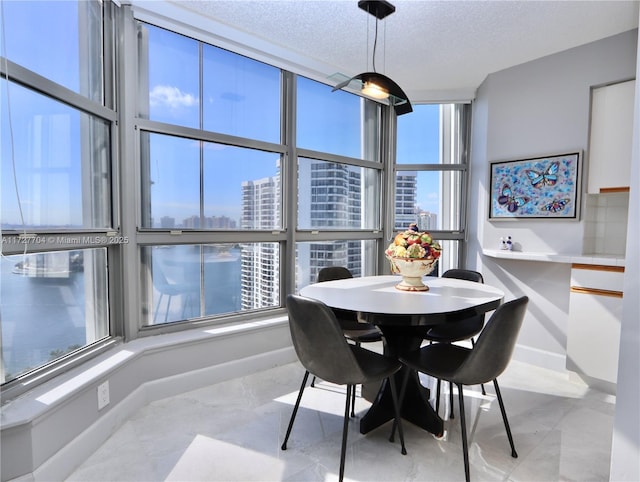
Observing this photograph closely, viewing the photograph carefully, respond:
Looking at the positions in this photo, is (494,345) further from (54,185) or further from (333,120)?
(333,120)

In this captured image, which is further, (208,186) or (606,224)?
(606,224)

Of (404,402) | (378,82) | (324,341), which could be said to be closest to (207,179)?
(378,82)

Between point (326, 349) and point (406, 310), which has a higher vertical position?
point (406, 310)

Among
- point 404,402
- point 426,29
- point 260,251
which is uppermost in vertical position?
point 426,29

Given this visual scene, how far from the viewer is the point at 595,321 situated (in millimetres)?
2654

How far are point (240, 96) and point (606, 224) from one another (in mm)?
3337

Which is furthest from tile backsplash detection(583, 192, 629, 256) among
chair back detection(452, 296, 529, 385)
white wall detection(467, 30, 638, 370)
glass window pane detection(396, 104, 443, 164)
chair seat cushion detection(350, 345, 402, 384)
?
chair seat cushion detection(350, 345, 402, 384)

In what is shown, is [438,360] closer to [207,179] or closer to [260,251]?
[260,251]

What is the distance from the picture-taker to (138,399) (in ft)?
7.48

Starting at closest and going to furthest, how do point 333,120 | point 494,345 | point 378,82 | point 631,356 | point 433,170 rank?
point 631,356, point 494,345, point 378,82, point 333,120, point 433,170

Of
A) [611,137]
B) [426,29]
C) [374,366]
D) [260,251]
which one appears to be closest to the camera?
[374,366]

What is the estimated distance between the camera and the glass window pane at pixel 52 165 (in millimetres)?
1610

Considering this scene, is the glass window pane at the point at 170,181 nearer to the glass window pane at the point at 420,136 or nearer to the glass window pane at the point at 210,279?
the glass window pane at the point at 210,279

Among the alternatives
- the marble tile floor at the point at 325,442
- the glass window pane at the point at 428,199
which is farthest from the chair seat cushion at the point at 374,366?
the glass window pane at the point at 428,199
